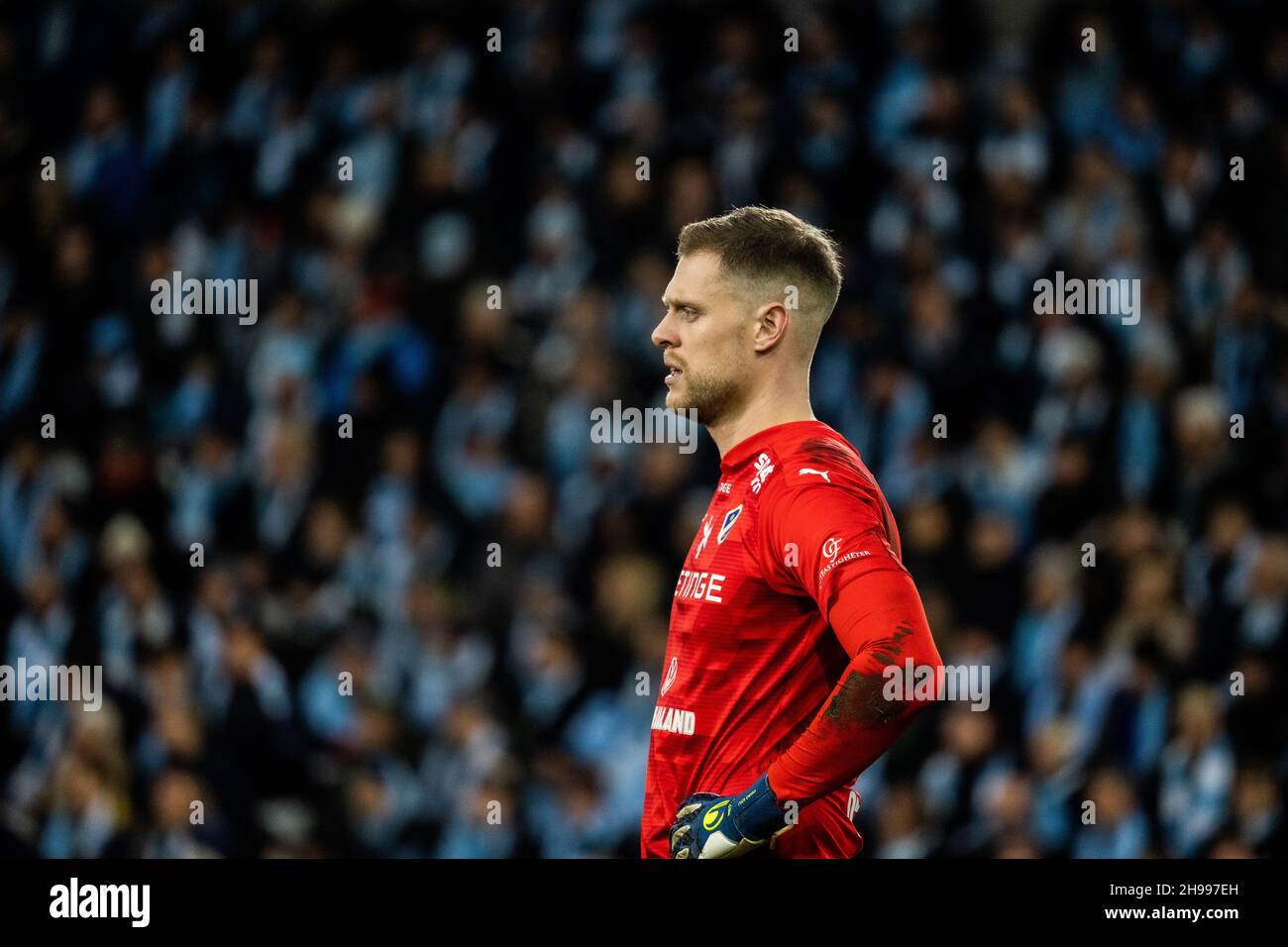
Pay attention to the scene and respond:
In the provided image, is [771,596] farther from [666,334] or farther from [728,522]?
[666,334]

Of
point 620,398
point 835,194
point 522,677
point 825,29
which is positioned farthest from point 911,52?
point 522,677

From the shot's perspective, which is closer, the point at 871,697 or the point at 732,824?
the point at 871,697

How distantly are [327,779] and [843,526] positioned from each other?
5.01 metres

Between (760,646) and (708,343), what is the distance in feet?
2.18

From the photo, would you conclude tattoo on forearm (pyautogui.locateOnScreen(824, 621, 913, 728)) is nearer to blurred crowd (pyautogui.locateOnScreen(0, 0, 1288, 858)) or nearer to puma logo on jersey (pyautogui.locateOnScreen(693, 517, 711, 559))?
puma logo on jersey (pyautogui.locateOnScreen(693, 517, 711, 559))

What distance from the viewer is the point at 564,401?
8.31 m

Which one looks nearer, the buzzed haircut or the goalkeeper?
the goalkeeper

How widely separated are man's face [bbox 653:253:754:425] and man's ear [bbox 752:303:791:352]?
19mm

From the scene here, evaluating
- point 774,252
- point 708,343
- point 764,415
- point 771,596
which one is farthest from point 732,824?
point 774,252

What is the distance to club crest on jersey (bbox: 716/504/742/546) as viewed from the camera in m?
3.21

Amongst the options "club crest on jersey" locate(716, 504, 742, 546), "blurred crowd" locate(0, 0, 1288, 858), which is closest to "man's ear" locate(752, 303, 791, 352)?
"club crest on jersey" locate(716, 504, 742, 546)

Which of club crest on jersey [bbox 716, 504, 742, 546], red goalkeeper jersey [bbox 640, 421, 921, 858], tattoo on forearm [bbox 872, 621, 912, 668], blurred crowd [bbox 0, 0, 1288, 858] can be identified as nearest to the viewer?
tattoo on forearm [bbox 872, 621, 912, 668]

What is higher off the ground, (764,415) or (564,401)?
(564,401)

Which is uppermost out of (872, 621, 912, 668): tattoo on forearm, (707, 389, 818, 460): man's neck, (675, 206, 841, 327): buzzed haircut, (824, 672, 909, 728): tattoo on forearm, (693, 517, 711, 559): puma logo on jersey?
(675, 206, 841, 327): buzzed haircut
